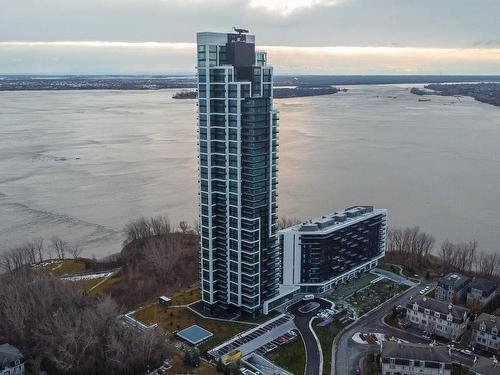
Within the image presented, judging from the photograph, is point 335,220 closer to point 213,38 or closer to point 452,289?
point 452,289

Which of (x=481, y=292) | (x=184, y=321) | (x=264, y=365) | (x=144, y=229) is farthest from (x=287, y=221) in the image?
(x=264, y=365)

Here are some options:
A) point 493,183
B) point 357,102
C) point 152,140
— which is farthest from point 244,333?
point 357,102

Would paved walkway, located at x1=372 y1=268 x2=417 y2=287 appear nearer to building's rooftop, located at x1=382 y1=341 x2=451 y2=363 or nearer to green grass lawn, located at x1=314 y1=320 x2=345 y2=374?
green grass lawn, located at x1=314 y1=320 x2=345 y2=374

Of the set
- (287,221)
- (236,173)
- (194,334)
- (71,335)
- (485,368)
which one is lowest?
(194,334)

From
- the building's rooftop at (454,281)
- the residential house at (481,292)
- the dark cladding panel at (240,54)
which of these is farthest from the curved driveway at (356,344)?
the dark cladding panel at (240,54)

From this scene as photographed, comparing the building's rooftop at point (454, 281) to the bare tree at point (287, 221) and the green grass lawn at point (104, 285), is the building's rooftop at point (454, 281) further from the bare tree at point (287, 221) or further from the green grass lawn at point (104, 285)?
the green grass lawn at point (104, 285)

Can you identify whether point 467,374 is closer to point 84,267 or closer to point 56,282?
point 56,282
